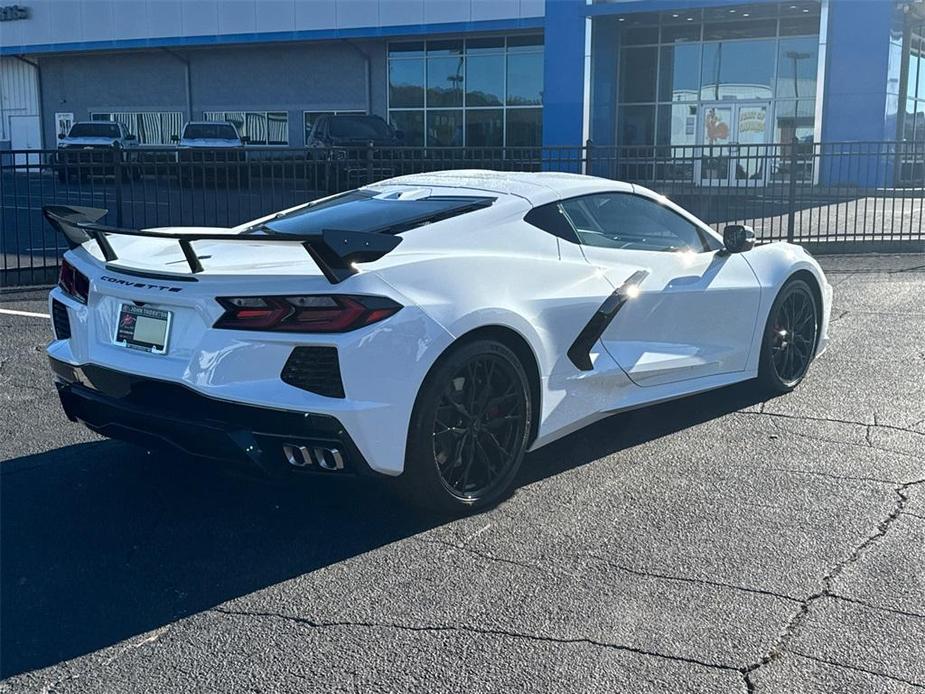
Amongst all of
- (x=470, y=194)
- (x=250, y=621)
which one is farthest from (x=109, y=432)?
(x=470, y=194)

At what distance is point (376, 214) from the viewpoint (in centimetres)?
522

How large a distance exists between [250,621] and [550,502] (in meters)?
1.64

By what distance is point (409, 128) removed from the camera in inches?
1390

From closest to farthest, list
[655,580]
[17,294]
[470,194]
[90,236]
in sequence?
1. [655,580]
2. [90,236]
3. [470,194]
4. [17,294]

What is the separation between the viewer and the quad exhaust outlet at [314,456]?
13.5 ft

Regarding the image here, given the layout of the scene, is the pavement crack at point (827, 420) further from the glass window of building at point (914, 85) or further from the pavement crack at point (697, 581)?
the glass window of building at point (914, 85)

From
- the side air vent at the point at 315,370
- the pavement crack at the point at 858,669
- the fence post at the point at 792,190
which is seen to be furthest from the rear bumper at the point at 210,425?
the fence post at the point at 792,190

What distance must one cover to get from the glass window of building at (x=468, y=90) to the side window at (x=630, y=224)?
27.0 metres

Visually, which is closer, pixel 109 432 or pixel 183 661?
pixel 183 661

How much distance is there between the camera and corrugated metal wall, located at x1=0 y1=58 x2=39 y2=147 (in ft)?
143

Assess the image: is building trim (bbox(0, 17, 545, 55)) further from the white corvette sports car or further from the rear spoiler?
the rear spoiler

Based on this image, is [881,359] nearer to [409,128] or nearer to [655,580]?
[655,580]

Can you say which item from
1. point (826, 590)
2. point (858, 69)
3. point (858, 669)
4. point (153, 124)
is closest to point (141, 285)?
point (826, 590)

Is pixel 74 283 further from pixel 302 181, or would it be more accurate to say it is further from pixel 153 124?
pixel 153 124
